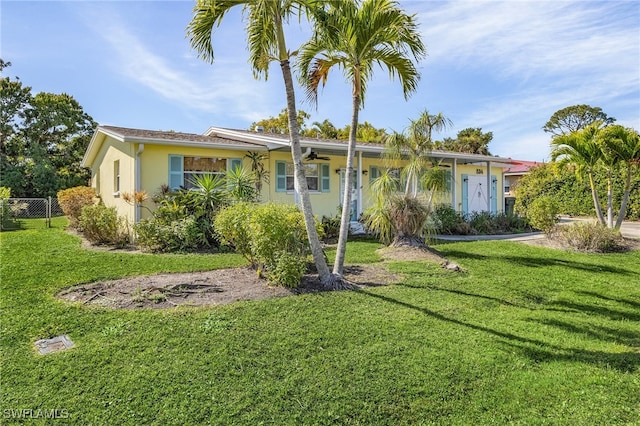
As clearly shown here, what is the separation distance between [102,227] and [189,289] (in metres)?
5.93

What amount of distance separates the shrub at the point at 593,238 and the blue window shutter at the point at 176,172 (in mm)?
11745

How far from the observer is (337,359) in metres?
3.79

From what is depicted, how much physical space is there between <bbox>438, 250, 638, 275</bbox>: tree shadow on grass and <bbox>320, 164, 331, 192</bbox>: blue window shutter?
243 inches

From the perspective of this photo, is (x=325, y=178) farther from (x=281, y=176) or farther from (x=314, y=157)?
(x=281, y=176)

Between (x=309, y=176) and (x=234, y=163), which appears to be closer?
(x=234, y=163)

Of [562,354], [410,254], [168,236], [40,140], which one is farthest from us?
[40,140]

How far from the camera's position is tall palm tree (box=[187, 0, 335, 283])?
18.9 ft

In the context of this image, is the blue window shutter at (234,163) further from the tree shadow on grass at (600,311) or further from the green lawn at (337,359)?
the tree shadow on grass at (600,311)

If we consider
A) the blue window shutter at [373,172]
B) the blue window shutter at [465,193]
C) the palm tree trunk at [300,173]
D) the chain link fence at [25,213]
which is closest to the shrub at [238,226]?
the palm tree trunk at [300,173]

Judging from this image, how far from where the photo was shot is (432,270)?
7.73 metres

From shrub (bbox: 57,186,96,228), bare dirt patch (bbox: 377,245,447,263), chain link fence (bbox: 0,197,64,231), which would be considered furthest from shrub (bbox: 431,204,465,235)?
chain link fence (bbox: 0,197,64,231)

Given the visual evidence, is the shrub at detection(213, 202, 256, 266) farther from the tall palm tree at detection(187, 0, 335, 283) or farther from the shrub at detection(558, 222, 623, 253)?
the shrub at detection(558, 222, 623, 253)

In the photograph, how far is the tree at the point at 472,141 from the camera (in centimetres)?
3397

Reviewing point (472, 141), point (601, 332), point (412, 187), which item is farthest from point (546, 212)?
point (472, 141)
